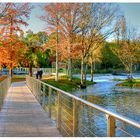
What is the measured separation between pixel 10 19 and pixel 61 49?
13.2 metres

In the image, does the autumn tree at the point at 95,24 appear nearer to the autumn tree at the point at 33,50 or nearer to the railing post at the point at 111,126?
the autumn tree at the point at 33,50

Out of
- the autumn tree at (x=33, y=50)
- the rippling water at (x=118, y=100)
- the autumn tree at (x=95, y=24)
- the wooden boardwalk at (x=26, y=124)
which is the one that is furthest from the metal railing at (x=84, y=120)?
the autumn tree at (x=33, y=50)

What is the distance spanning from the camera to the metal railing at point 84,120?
3490 mm

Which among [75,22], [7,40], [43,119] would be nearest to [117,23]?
[75,22]

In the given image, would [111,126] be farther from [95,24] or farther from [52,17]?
[95,24]

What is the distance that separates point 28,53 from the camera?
35.4 metres

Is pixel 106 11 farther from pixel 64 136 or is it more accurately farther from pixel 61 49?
pixel 64 136

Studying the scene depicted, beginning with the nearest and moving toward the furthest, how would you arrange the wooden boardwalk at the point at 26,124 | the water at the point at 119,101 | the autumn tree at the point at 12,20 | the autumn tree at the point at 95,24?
the wooden boardwalk at the point at 26,124, the water at the point at 119,101, the autumn tree at the point at 12,20, the autumn tree at the point at 95,24

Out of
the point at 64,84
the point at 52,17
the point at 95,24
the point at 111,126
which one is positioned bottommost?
the point at 64,84

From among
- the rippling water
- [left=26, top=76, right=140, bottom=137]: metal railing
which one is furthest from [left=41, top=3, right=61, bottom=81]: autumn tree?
[left=26, top=76, right=140, bottom=137]: metal railing

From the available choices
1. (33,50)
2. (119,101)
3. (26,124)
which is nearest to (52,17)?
(33,50)

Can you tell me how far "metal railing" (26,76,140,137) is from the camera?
349 cm

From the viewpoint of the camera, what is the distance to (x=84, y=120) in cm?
900

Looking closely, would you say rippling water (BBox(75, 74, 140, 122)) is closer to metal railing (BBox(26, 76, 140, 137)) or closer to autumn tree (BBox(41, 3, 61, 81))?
metal railing (BBox(26, 76, 140, 137))
